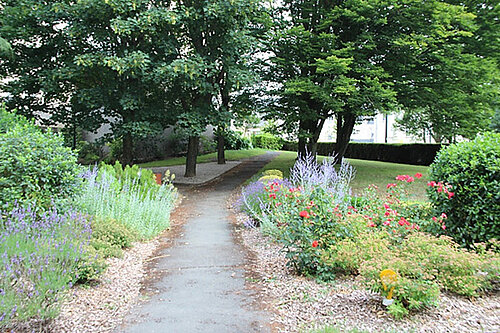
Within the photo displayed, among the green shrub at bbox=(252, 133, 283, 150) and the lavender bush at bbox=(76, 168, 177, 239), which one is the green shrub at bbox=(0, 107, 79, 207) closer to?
the lavender bush at bbox=(76, 168, 177, 239)

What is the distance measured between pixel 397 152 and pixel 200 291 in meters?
22.4

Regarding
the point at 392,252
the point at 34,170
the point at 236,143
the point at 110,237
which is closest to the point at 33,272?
the point at 34,170

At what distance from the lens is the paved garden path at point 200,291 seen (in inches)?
115

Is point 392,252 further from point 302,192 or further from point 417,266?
point 302,192

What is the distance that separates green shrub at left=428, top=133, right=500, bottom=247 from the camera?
13.5 feet

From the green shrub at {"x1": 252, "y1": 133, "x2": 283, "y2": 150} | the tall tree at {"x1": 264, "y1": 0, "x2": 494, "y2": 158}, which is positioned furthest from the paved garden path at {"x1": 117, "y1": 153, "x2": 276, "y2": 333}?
the green shrub at {"x1": 252, "y1": 133, "x2": 283, "y2": 150}

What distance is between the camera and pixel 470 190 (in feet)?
13.9

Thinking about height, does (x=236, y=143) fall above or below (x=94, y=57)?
below

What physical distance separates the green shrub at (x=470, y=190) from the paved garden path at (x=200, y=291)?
2.67 m

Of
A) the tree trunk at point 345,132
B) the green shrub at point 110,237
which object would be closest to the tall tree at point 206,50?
the green shrub at point 110,237

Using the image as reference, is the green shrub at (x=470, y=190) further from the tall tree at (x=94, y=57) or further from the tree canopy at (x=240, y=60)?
the tall tree at (x=94, y=57)

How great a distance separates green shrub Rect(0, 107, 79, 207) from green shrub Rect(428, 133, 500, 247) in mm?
4720

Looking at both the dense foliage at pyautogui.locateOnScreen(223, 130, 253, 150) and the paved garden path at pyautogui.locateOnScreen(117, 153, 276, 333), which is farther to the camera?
the dense foliage at pyautogui.locateOnScreen(223, 130, 253, 150)

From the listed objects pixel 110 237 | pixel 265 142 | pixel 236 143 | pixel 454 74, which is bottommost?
pixel 110 237
